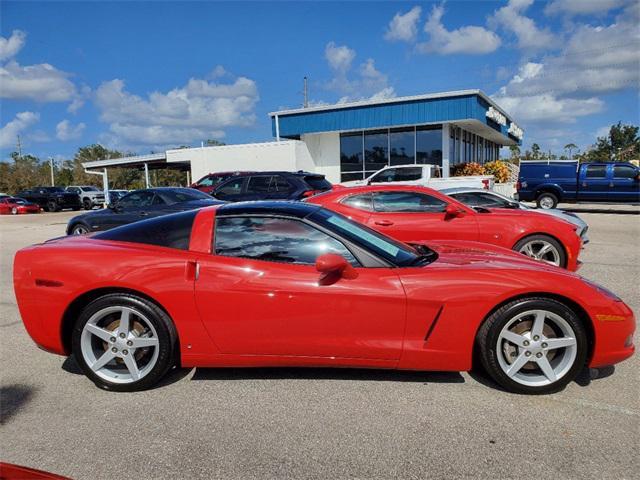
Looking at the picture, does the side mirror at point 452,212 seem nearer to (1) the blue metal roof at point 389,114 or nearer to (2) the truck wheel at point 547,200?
(2) the truck wheel at point 547,200

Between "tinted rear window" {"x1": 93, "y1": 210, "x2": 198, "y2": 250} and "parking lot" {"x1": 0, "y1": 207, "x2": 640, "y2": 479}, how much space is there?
3.52 ft

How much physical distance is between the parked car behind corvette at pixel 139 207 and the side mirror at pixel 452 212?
17.4ft

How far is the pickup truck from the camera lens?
17.3 m

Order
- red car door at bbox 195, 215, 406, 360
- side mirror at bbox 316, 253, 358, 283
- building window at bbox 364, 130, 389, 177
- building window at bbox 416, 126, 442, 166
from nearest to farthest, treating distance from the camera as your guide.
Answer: side mirror at bbox 316, 253, 358, 283
red car door at bbox 195, 215, 406, 360
building window at bbox 416, 126, 442, 166
building window at bbox 364, 130, 389, 177

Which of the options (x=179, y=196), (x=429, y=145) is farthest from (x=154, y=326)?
(x=429, y=145)

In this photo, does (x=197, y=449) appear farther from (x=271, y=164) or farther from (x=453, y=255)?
(x=271, y=164)

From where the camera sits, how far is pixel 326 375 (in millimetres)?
Answer: 3514

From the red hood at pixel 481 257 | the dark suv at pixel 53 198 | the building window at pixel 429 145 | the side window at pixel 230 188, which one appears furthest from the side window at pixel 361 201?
the dark suv at pixel 53 198

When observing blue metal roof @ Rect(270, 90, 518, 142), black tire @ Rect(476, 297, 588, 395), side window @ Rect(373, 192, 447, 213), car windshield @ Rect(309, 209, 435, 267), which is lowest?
black tire @ Rect(476, 297, 588, 395)

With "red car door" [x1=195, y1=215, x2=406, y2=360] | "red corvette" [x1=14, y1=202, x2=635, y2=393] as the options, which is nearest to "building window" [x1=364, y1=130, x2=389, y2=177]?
"red corvette" [x1=14, y1=202, x2=635, y2=393]

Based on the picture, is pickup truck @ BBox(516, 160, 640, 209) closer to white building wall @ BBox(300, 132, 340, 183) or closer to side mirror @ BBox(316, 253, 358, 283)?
white building wall @ BBox(300, 132, 340, 183)

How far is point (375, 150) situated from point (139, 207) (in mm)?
15671

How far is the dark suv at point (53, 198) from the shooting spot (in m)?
30.1

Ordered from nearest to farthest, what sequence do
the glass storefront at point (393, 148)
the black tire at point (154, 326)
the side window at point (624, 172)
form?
1. the black tire at point (154, 326)
2. the side window at point (624, 172)
3. the glass storefront at point (393, 148)
